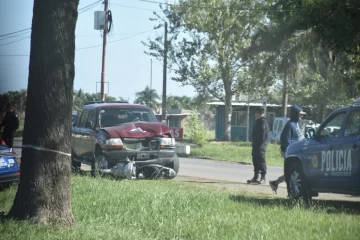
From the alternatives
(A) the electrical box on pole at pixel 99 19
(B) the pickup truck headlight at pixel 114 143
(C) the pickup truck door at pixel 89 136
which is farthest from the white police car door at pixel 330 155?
(A) the electrical box on pole at pixel 99 19

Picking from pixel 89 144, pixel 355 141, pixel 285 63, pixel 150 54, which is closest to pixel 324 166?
pixel 355 141

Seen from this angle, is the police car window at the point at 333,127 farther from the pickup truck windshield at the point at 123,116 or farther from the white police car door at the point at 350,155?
the pickup truck windshield at the point at 123,116

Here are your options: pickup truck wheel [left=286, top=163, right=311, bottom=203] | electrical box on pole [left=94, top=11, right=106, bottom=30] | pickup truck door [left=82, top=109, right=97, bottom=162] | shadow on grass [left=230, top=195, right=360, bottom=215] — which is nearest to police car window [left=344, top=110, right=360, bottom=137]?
shadow on grass [left=230, top=195, right=360, bottom=215]

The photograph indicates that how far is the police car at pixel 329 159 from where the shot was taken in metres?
10.4

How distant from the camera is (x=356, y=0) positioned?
598 inches

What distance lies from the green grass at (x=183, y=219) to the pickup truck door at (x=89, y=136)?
441cm

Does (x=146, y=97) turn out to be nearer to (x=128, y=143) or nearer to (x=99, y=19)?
(x=99, y=19)

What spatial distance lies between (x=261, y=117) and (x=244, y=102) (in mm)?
40822

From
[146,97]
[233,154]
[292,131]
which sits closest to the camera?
[292,131]

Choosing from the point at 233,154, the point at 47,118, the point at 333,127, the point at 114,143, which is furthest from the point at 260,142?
the point at 233,154

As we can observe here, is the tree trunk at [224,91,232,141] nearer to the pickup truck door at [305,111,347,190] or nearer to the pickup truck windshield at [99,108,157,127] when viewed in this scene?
the pickup truck windshield at [99,108,157,127]

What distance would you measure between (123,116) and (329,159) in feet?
22.5

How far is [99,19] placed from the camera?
31.1 m

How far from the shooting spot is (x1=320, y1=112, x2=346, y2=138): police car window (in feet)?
36.4
